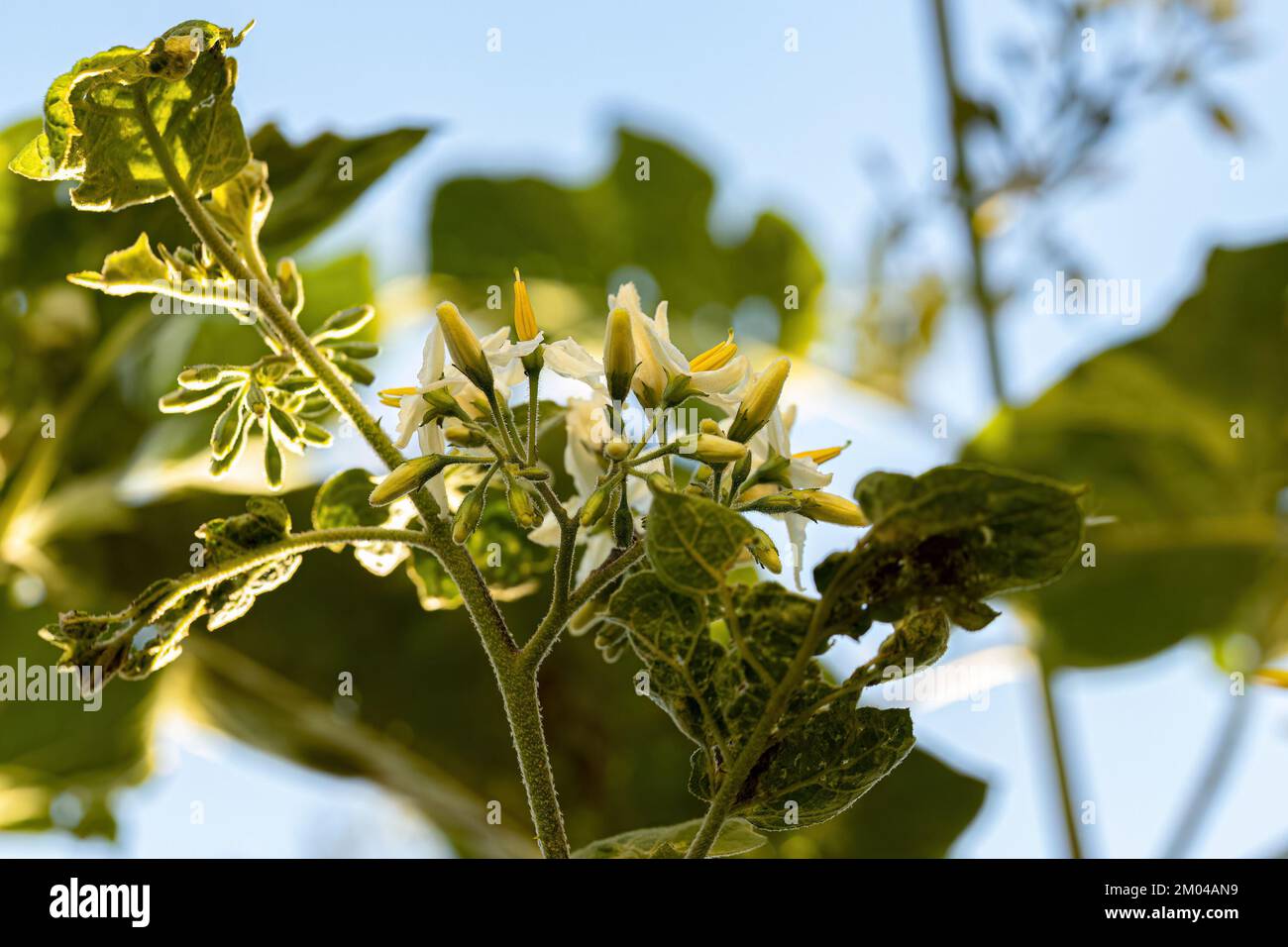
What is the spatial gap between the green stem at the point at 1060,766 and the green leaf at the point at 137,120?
1057mm

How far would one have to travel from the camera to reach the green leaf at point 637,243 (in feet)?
6.55


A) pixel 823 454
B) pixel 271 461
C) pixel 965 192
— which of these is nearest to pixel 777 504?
pixel 823 454

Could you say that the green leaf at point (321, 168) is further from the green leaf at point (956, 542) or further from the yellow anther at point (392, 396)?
the green leaf at point (956, 542)

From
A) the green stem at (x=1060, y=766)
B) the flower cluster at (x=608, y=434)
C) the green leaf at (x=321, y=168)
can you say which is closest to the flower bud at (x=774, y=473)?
the flower cluster at (x=608, y=434)

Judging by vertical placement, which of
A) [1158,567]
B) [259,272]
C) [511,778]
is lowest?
[511,778]

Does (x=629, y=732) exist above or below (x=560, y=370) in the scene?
below

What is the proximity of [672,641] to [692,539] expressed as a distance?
0.06m

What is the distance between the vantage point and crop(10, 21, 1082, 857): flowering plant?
1.34 feet

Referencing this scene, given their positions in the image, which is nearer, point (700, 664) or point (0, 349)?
point (700, 664)

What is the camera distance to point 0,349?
1.48 meters
